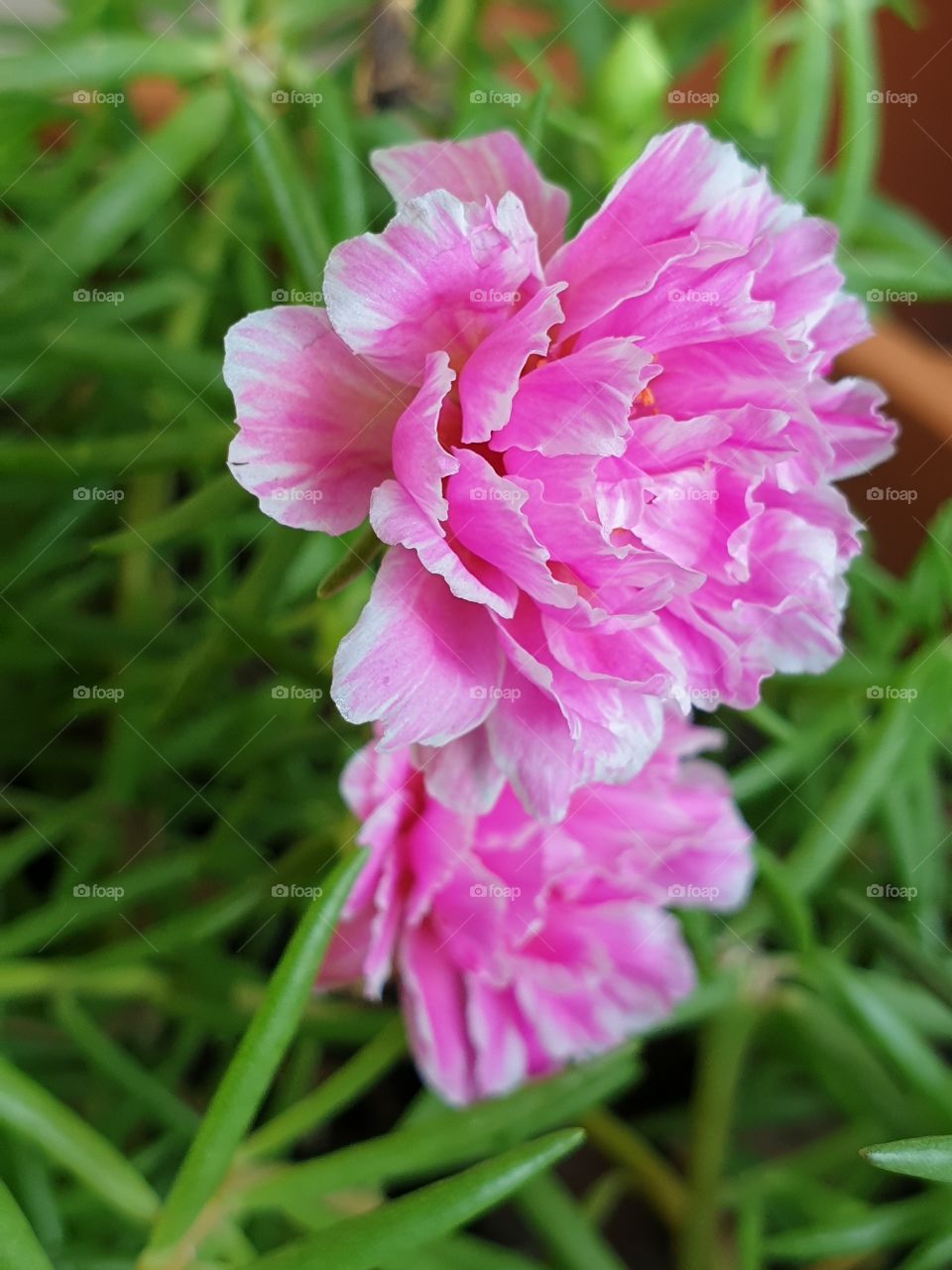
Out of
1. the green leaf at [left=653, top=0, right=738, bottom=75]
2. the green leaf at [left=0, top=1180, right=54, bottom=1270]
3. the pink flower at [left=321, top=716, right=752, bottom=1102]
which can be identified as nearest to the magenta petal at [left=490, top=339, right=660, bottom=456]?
the pink flower at [left=321, top=716, right=752, bottom=1102]

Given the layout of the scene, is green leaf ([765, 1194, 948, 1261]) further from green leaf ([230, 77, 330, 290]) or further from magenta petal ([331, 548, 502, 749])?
green leaf ([230, 77, 330, 290])

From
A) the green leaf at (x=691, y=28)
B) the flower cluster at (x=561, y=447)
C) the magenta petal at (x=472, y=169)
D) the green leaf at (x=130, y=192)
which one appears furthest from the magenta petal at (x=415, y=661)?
the green leaf at (x=691, y=28)

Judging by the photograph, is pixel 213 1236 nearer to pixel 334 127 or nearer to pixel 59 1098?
pixel 59 1098

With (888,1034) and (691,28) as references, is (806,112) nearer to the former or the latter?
(691,28)

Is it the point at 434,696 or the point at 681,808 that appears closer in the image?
the point at 434,696

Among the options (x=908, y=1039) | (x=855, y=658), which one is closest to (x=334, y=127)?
(x=855, y=658)

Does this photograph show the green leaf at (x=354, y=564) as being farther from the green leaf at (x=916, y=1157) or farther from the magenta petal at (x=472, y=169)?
the green leaf at (x=916, y=1157)

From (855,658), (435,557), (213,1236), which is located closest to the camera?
(435,557)

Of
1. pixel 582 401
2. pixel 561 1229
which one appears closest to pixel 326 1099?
pixel 561 1229
